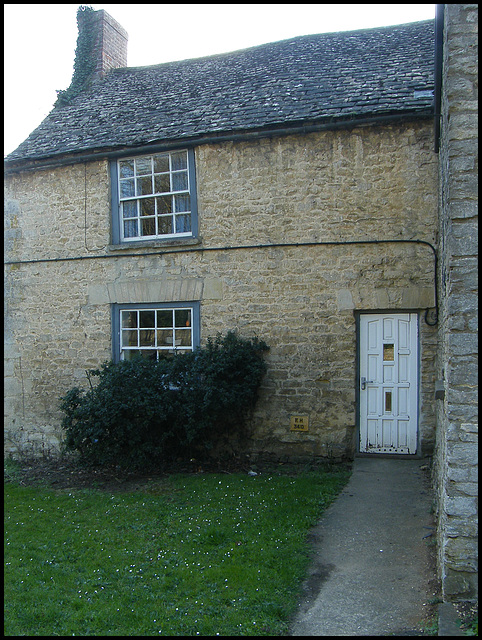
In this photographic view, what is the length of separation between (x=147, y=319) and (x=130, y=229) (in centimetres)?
176

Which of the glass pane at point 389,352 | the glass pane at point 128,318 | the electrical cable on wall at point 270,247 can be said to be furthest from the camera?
the glass pane at point 128,318

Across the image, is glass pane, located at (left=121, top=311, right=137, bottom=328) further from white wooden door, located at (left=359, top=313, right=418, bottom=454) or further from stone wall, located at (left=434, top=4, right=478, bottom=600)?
stone wall, located at (left=434, top=4, right=478, bottom=600)

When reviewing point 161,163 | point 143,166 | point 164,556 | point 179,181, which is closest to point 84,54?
point 143,166

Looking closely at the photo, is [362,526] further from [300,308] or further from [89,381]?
[89,381]

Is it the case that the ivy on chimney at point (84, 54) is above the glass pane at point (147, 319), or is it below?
above

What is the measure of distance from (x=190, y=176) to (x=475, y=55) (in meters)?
6.20

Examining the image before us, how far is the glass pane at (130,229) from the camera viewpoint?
10.1 metres

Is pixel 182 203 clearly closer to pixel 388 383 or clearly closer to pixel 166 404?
pixel 166 404

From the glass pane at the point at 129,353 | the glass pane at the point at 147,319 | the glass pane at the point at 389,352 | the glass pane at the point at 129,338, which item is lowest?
the glass pane at the point at 129,353

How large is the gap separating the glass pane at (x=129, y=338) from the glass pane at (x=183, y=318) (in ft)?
3.07

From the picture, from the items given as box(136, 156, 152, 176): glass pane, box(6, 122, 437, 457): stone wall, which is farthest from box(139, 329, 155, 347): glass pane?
box(136, 156, 152, 176): glass pane

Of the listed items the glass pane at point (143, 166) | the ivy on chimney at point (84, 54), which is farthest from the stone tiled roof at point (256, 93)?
the ivy on chimney at point (84, 54)

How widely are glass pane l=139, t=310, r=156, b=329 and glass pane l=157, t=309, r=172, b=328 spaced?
0.11 meters

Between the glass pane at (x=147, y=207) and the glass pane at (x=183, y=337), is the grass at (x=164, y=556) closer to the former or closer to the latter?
the glass pane at (x=183, y=337)
